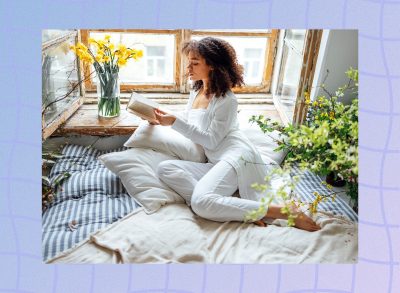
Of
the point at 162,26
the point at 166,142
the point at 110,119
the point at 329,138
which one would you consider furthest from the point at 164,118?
the point at 329,138

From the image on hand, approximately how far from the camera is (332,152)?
53.6 inches

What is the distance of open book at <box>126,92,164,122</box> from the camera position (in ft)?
4.73

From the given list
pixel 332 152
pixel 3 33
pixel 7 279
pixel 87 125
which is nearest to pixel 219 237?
pixel 332 152

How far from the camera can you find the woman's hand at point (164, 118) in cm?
144

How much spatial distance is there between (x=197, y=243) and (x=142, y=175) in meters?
0.29

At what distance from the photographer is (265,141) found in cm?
145

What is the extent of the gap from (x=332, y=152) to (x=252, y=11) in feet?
1.68

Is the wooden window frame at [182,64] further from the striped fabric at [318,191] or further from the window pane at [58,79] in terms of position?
the striped fabric at [318,191]

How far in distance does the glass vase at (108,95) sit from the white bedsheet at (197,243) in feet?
1.18

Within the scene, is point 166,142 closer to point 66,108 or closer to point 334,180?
point 66,108

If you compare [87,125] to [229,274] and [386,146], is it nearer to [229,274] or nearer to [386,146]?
[229,274]

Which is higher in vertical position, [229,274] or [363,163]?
[363,163]

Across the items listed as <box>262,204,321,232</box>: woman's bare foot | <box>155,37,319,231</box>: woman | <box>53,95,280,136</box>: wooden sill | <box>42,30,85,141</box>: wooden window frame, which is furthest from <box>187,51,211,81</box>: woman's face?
<box>262,204,321,232</box>: woman's bare foot

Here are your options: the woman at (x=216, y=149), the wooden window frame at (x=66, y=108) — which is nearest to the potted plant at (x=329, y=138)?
the woman at (x=216, y=149)
